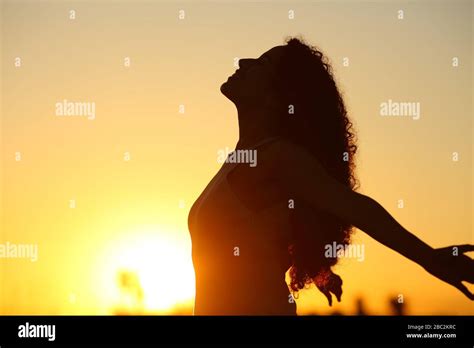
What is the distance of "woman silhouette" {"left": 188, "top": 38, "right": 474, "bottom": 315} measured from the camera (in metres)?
2.94

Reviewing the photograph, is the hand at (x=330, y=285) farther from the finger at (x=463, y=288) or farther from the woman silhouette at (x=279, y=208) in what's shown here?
the finger at (x=463, y=288)

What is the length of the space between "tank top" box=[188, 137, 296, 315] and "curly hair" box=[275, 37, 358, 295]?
25cm

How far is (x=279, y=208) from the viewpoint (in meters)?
3.28

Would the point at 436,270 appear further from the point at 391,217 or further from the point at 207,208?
the point at 207,208

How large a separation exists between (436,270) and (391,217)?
337mm

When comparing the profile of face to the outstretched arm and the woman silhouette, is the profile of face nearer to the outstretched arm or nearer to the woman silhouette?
the woman silhouette

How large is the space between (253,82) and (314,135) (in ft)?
1.73

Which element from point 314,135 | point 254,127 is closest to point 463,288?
point 314,135

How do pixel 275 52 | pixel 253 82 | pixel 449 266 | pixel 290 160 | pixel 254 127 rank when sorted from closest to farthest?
→ 1. pixel 449 266
2. pixel 290 160
3. pixel 254 127
4. pixel 253 82
5. pixel 275 52

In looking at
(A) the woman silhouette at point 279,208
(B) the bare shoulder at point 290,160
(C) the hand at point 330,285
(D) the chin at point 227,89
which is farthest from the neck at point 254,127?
(C) the hand at point 330,285

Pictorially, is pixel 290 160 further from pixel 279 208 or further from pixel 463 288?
pixel 463 288
